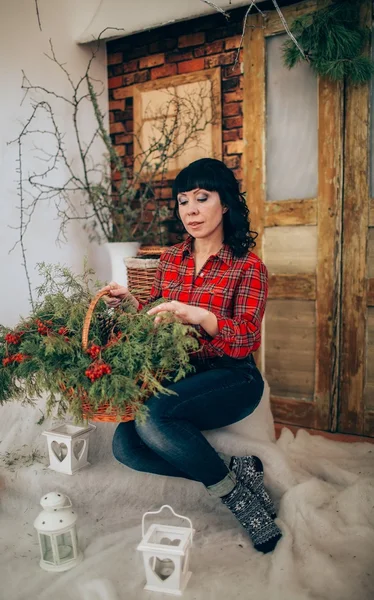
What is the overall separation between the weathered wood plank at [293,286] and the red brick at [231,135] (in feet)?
2.68

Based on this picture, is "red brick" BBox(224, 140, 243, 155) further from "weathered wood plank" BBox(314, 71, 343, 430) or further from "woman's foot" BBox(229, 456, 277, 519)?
"woman's foot" BBox(229, 456, 277, 519)

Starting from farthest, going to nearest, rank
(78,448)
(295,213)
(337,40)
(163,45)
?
(163,45) → (295,213) → (337,40) → (78,448)

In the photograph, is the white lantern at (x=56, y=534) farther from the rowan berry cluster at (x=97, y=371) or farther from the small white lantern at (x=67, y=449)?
the rowan berry cluster at (x=97, y=371)

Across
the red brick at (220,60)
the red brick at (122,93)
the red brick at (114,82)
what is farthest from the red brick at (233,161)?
the red brick at (114,82)

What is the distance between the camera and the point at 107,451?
2193 mm

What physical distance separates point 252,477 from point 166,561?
404 millimetres

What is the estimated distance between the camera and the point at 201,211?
198 centimetres

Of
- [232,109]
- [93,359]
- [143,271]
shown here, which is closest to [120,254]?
[143,271]

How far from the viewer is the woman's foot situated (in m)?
1.83

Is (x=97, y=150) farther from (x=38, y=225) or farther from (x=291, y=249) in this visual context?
(x=291, y=249)

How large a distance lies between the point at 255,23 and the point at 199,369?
2042 millimetres

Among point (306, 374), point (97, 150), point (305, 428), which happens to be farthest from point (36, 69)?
point (305, 428)

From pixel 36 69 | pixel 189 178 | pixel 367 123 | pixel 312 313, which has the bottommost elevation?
pixel 312 313

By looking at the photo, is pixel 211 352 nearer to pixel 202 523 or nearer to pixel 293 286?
pixel 202 523
